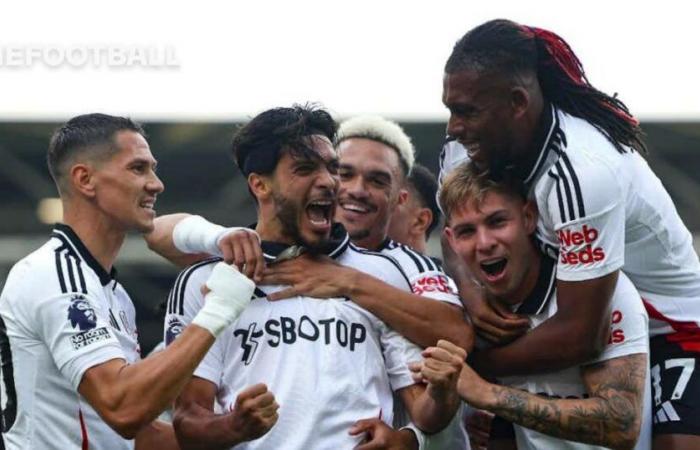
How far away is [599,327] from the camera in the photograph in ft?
19.5

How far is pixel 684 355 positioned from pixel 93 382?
2.38 m

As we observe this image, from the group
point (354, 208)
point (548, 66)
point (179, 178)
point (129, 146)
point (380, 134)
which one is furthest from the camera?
point (179, 178)

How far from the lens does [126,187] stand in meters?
6.36

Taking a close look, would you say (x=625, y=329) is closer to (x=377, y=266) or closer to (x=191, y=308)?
(x=377, y=266)

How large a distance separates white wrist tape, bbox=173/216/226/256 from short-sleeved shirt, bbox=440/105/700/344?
47.9 inches

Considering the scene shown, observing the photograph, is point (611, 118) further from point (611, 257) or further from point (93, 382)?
point (93, 382)

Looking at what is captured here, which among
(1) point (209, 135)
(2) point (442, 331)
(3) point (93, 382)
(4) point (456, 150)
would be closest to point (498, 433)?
(2) point (442, 331)

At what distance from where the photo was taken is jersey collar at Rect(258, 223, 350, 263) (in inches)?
240

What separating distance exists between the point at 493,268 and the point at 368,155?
4.69 feet

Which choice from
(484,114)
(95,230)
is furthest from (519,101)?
(95,230)

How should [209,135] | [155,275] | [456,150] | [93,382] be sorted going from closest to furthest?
[93,382] → [456,150] → [209,135] → [155,275]

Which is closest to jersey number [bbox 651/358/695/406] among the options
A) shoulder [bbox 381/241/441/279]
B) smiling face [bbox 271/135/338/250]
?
shoulder [bbox 381/241/441/279]

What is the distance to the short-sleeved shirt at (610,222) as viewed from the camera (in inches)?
232

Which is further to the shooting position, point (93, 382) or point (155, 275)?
point (155, 275)
